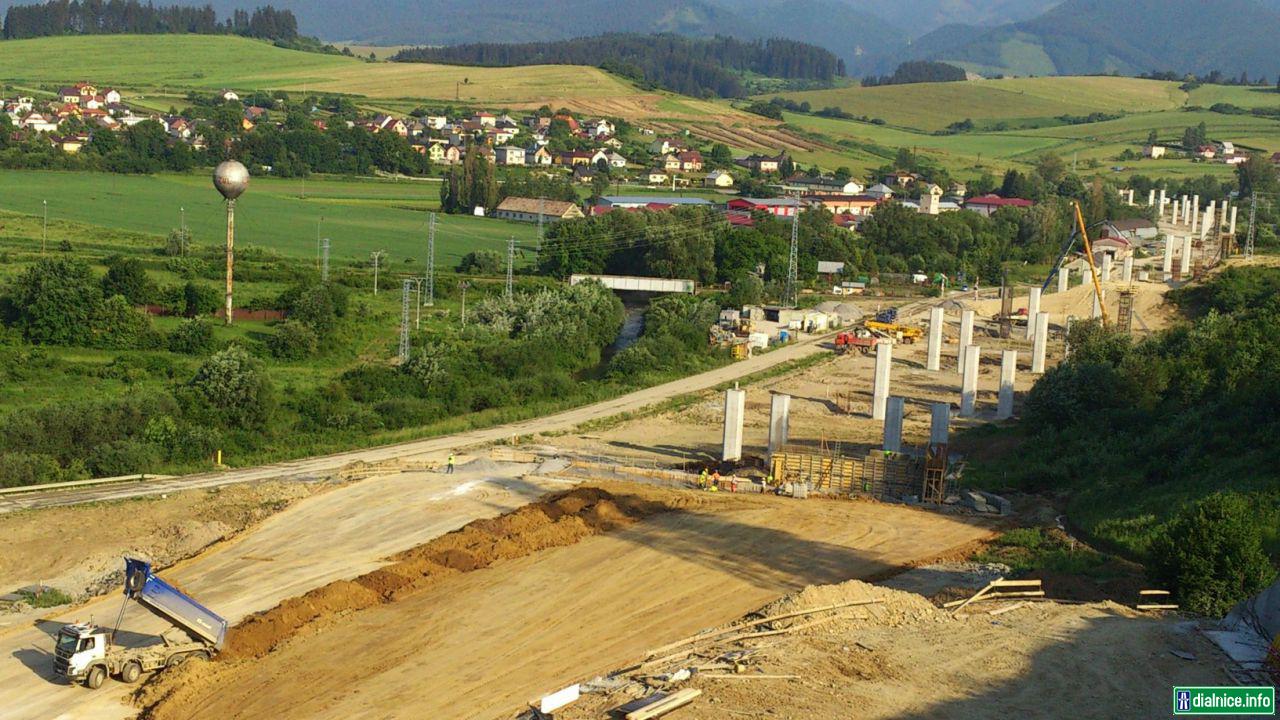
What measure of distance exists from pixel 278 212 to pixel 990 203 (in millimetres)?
48290

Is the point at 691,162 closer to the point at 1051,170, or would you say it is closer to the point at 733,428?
the point at 1051,170

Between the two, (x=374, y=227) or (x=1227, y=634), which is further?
(x=374, y=227)

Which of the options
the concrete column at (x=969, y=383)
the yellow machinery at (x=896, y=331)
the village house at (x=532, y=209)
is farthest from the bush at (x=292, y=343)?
the village house at (x=532, y=209)

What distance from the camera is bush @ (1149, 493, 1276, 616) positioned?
20.9m

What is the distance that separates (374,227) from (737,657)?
6615 centimetres

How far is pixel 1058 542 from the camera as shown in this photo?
25984mm

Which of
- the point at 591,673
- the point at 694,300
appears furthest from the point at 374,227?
the point at 591,673

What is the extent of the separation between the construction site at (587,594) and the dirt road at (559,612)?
62 millimetres

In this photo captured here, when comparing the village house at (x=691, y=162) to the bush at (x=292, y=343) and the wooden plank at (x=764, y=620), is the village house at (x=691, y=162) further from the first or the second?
the wooden plank at (x=764, y=620)

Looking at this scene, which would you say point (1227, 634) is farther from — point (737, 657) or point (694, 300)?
point (694, 300)

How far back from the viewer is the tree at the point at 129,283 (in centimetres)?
4975

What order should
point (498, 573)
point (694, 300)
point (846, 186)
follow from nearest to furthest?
point (498, 573) → point (694, 300) → point (846, 186)

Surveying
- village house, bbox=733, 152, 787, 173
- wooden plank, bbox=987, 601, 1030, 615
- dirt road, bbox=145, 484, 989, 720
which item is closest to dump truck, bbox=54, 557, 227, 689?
dirt road, bbox=145, 484, 989, 720

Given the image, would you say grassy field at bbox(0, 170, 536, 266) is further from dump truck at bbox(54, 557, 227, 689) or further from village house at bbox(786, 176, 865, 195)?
dump truck at bbox(54, 557, 227, 689)
